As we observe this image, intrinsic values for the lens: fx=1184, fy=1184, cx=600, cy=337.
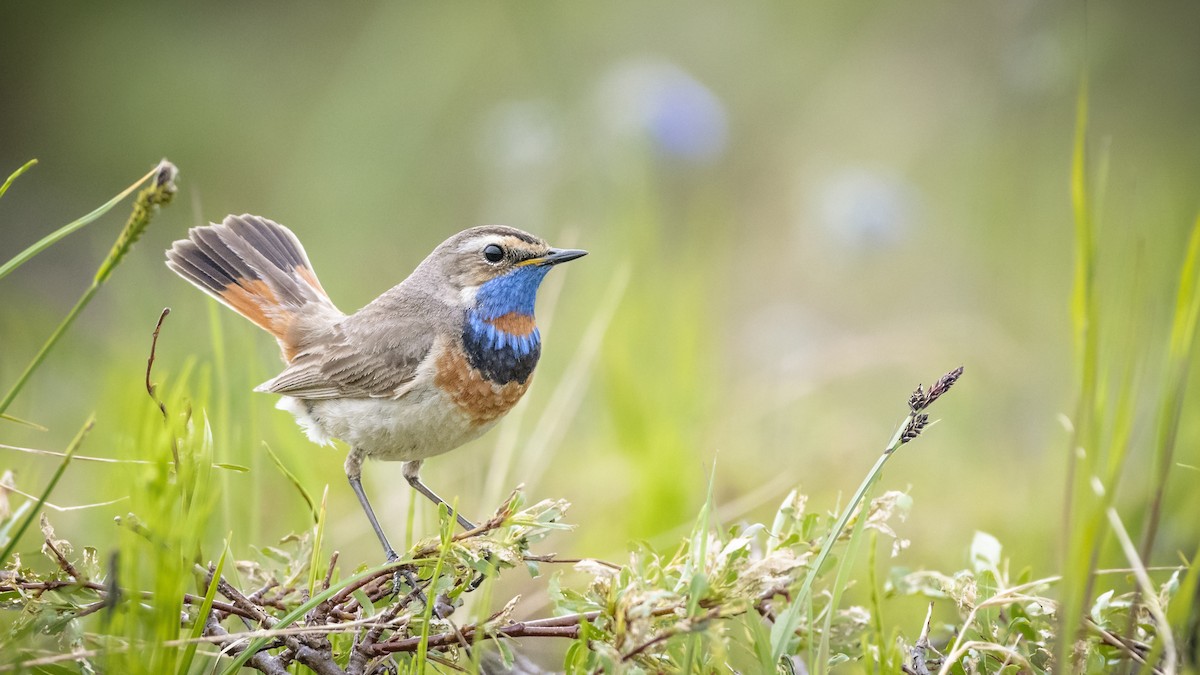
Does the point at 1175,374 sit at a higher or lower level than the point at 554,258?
lower

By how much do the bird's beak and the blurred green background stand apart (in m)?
0.46

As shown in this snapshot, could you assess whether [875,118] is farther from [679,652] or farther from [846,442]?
[679,652]

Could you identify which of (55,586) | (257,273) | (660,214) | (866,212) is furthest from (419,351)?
(660,214)

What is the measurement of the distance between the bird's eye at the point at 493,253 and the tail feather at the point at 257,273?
788mm

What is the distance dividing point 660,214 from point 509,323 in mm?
5229

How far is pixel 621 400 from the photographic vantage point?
4902 millimetres

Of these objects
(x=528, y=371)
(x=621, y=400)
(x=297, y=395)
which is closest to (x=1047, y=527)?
(x=621, y=400)

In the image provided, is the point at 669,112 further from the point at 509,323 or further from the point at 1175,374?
the point at 1175,374

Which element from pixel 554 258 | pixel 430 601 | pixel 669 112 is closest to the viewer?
pixel 430 601

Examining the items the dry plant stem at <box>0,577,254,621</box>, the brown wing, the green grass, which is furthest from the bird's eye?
the dry plant stem at <box>0,577,254,621</box>

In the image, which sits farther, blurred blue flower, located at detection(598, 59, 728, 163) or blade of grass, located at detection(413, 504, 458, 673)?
blurred blue flower, located at detection(598, 59, 728, 163)

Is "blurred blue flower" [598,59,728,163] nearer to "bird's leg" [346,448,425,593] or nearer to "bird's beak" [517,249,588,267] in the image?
"bird's beak" [517,249,588,267]

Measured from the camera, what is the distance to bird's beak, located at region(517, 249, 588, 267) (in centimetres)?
363

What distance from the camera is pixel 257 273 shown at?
425 cm
